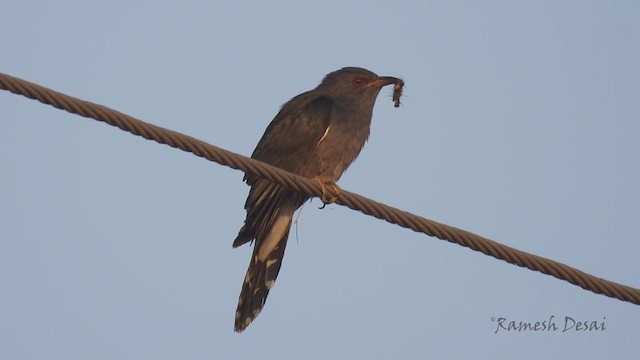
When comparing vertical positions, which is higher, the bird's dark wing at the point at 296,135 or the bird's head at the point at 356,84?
the bird's head at the point at 356,84

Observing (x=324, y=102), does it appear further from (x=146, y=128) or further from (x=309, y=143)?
(x=146, y=128)

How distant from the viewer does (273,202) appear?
725 cm

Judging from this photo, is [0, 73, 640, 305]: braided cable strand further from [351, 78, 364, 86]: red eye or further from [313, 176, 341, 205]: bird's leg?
[351, 78, 364, 86]: red eye

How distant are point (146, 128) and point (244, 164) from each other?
1.80ft

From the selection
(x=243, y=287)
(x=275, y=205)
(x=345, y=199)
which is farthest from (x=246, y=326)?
(x=345, y=199)

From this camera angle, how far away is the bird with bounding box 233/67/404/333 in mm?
7266

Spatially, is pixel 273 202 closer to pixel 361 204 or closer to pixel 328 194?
pixel 328 194

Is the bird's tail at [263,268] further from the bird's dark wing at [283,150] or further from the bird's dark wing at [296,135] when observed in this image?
the bird's dark wing at [296,135]

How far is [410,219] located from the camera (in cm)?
531

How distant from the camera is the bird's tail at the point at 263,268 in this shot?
737 centimetres

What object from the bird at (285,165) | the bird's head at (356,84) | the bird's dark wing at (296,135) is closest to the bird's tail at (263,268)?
the bird at (285,165)

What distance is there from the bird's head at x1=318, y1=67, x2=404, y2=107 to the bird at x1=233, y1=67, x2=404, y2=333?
0.48 m

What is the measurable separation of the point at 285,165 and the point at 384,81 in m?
1.65

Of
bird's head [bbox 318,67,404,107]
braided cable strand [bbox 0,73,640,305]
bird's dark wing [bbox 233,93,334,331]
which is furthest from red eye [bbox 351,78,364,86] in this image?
braided cable strand [bbox 0,73,640,305]
